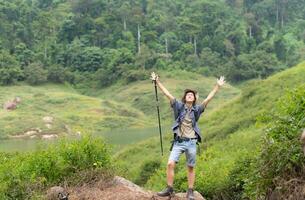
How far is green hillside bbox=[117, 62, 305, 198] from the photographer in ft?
45.0

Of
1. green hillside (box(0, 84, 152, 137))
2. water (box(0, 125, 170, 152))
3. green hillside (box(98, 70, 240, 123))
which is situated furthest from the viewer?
green hillside (box(98, 70, 240, 123))

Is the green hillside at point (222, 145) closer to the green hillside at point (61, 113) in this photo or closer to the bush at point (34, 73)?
the green hillside at point (61, 113)

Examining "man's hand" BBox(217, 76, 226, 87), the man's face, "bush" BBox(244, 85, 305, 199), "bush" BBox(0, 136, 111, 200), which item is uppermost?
"man's hand" BBox(217, 76, 226, 87)

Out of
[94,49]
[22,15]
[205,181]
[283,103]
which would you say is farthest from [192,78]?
[283,103]

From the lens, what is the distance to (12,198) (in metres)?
8.82

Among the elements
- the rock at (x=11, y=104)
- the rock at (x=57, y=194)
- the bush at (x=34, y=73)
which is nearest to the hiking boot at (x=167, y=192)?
the rock at (x=57, y=194)

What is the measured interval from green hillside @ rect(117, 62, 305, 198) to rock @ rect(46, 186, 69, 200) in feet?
7.51

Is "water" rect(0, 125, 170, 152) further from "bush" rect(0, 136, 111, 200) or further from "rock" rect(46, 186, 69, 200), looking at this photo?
"rock" rect(46, 186, 69, 200)

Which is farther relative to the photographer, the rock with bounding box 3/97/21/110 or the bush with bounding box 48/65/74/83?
the bush with bounding box 48/65/74/83

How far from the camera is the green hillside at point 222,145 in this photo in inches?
539

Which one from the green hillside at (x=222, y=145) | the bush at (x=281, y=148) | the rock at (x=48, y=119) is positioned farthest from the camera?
the rock at (x=48, y=119)

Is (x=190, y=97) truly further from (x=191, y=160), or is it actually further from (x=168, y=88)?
(x=168, y=88)

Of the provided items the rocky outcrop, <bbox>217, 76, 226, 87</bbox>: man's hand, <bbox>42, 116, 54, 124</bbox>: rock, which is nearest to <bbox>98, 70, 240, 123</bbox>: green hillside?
<bbox>42, 116, 54, 124</bbox>: rock

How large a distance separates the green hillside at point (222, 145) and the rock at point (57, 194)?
229 cm
